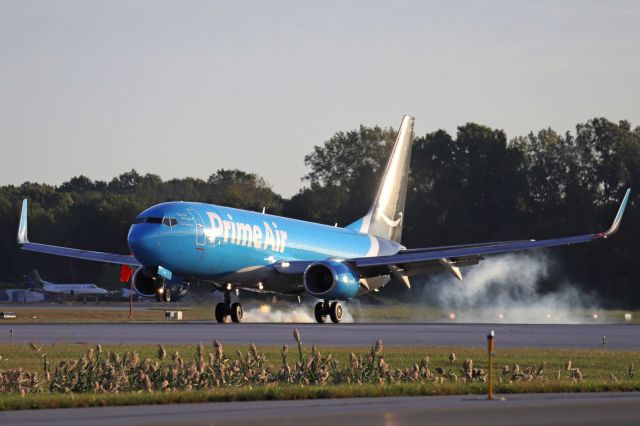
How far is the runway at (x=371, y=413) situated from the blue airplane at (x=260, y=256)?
28.1m

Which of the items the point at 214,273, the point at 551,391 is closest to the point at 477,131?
the point at 214,273

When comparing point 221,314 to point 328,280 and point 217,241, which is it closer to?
point 217,241

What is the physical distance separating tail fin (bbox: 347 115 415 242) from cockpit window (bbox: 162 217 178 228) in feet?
55.6

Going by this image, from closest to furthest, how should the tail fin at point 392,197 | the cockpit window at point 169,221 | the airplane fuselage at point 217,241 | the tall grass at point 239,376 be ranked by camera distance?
the tall grass at point 239,376 → the airplane fuselage at point 217,241 → the cockpit window at point 169,221 → the tail fin at point 392,197

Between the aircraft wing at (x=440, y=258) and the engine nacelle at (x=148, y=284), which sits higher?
the aircraft wing at (x=440, y=258)

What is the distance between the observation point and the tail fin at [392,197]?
64812 mm

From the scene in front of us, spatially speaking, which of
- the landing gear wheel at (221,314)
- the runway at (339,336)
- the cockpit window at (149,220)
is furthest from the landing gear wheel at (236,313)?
the cockpit window at (149,220)

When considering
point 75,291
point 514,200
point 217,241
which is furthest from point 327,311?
point 75,291

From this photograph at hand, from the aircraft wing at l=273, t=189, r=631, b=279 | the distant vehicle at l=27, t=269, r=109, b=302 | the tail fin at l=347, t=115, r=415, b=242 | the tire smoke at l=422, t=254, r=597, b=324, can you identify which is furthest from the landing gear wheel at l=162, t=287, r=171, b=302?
the distant vehicle at l=27, t=269, r=109, b=302

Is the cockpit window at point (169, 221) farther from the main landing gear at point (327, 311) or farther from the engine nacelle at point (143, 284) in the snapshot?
the main landing gear at point (327, 311)

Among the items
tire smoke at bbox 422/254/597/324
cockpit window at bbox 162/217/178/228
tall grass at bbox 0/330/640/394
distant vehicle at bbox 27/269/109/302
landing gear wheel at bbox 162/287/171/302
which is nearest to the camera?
tall grass at bbox 0/330/640/394

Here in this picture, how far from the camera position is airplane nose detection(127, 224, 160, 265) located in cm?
4734

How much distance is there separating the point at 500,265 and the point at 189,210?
92.3 ft

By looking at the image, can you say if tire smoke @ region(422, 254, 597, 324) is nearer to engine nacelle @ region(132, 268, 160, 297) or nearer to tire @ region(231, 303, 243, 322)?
tire @ region(231, 303, 243, 322)
